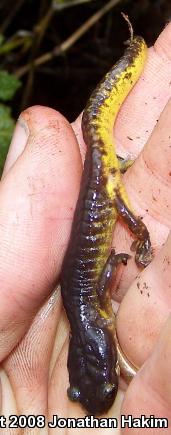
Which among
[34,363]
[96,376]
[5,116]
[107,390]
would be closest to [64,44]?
[5,116]

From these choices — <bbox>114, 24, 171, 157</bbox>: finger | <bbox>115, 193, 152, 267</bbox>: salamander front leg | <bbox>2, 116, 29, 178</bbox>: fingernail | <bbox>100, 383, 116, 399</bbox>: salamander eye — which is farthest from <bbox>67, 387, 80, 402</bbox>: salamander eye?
<bbox>114, 24, 171, 157</bbox>: finger

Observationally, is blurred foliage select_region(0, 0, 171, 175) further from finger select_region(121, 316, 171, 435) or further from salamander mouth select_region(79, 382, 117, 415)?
finger select_region(121, 316, 171, 435)

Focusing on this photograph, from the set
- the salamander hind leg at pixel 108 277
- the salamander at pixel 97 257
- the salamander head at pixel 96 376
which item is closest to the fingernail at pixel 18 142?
the salamander at pixel 97 257

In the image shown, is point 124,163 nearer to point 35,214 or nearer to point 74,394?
point 35,214

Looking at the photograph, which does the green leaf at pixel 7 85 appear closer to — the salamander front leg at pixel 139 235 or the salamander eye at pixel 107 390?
the salamander front leg at pixel 139 235

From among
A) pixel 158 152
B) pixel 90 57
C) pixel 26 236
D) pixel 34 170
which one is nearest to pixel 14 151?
pixel 34 170

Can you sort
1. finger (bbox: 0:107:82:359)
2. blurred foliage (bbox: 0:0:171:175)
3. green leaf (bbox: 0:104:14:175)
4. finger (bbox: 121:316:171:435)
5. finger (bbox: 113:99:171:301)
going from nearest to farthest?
1. finger (bbox: 121:316:171:435)
2. finger (bbox: 0:107:82:359)
3. finger (bbox: 113:99:171:301)
4. green leaf (bbox: 0:104:14:175)
5. blurred foliage (bbox: 0:0:171:175)
